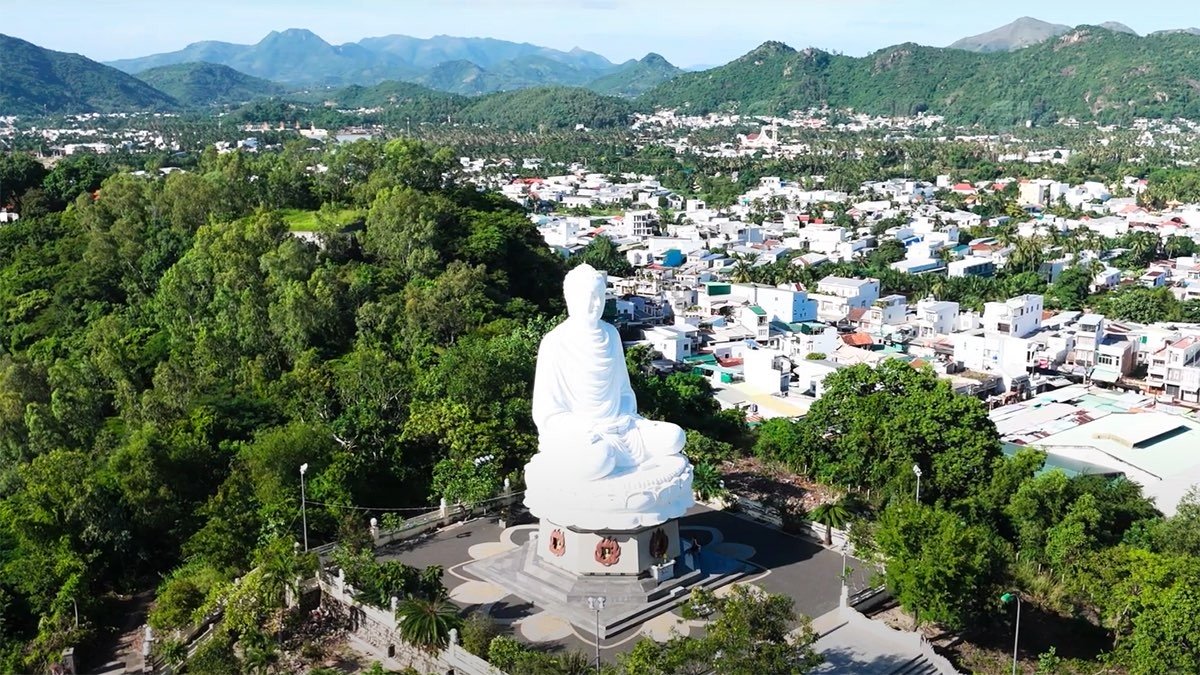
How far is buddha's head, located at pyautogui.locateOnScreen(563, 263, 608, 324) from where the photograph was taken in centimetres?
1521

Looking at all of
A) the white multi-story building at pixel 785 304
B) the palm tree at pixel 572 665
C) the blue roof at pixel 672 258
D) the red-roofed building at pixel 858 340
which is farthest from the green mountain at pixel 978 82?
the palm tree at pixel 572 665

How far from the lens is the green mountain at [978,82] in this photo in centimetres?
14525

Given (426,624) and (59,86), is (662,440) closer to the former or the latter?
(426,624)

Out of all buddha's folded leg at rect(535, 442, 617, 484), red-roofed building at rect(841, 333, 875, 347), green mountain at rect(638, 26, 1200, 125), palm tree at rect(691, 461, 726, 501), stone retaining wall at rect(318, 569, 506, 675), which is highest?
green mountain at rect(638, 26, 1200, 125)

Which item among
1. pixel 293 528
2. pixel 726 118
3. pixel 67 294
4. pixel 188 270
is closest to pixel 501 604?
pixel 293 528

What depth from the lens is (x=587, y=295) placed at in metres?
15.2

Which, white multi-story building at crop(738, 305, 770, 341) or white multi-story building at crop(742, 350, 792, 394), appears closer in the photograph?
white multi-story building at crop(742, 350, 792, 394)

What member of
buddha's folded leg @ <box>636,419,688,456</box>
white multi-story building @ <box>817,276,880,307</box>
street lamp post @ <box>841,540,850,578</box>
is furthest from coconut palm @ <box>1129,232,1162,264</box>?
buddha's folded leg @ <box>636,419,688,456</box>

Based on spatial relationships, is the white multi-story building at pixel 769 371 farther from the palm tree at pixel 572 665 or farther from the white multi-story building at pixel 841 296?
the palm tree at pixel 572 665

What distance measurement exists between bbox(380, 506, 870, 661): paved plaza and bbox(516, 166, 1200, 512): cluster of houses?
9525 mm

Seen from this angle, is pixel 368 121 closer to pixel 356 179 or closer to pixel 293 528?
pixel 356 179

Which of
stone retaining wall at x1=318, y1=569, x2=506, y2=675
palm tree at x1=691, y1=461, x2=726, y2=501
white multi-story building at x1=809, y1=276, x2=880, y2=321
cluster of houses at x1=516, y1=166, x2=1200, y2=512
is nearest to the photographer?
stone retaining wall at x1=318, y1=569, x2=506, y2=675

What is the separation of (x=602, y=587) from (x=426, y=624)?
2504 millimetres

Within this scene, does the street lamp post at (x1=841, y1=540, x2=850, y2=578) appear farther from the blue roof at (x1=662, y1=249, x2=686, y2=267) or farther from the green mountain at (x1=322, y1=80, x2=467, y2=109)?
the green mountain at (x1=322, y1=80, x2=467, y2=109)
